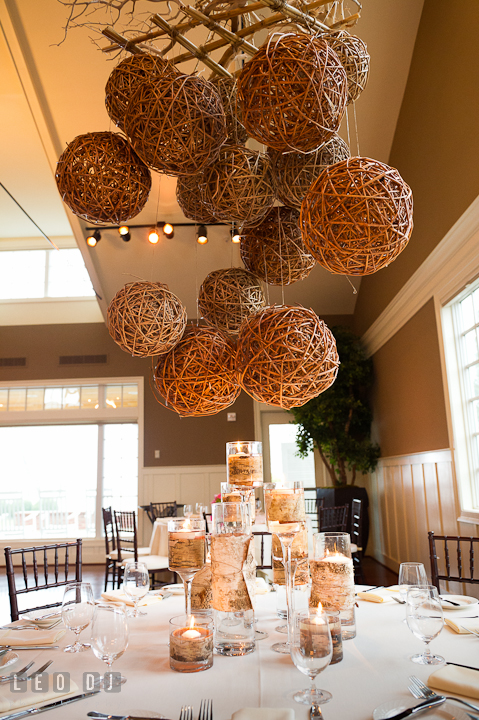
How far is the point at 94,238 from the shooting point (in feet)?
20.2

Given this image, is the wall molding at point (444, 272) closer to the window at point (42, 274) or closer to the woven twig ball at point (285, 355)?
the woven twig ball at point (285, 355)

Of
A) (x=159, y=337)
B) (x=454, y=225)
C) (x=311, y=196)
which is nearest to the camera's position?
(x=311, y=196)

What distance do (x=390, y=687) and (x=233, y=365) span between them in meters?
0.86

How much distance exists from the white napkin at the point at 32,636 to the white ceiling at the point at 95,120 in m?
2.64

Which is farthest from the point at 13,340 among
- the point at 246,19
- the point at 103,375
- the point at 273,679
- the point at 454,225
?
the point at 273,679

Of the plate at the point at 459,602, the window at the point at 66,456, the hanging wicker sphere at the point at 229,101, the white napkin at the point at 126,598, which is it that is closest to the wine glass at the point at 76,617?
the white napkin at the point at 126,598

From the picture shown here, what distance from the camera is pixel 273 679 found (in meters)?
1.09

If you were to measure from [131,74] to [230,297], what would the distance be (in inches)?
26.9

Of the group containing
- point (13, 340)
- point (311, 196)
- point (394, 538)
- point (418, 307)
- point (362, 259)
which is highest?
point (13, 340)

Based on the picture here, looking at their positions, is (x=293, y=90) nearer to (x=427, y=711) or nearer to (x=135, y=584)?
(x=427, y=711)

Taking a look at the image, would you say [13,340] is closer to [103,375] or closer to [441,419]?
[103,375]

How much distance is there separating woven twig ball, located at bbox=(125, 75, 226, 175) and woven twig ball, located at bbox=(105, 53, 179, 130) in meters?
0.04

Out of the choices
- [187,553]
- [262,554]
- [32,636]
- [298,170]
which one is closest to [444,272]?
[262,554]

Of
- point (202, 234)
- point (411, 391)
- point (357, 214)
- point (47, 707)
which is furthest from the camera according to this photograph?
point (202, 234)
